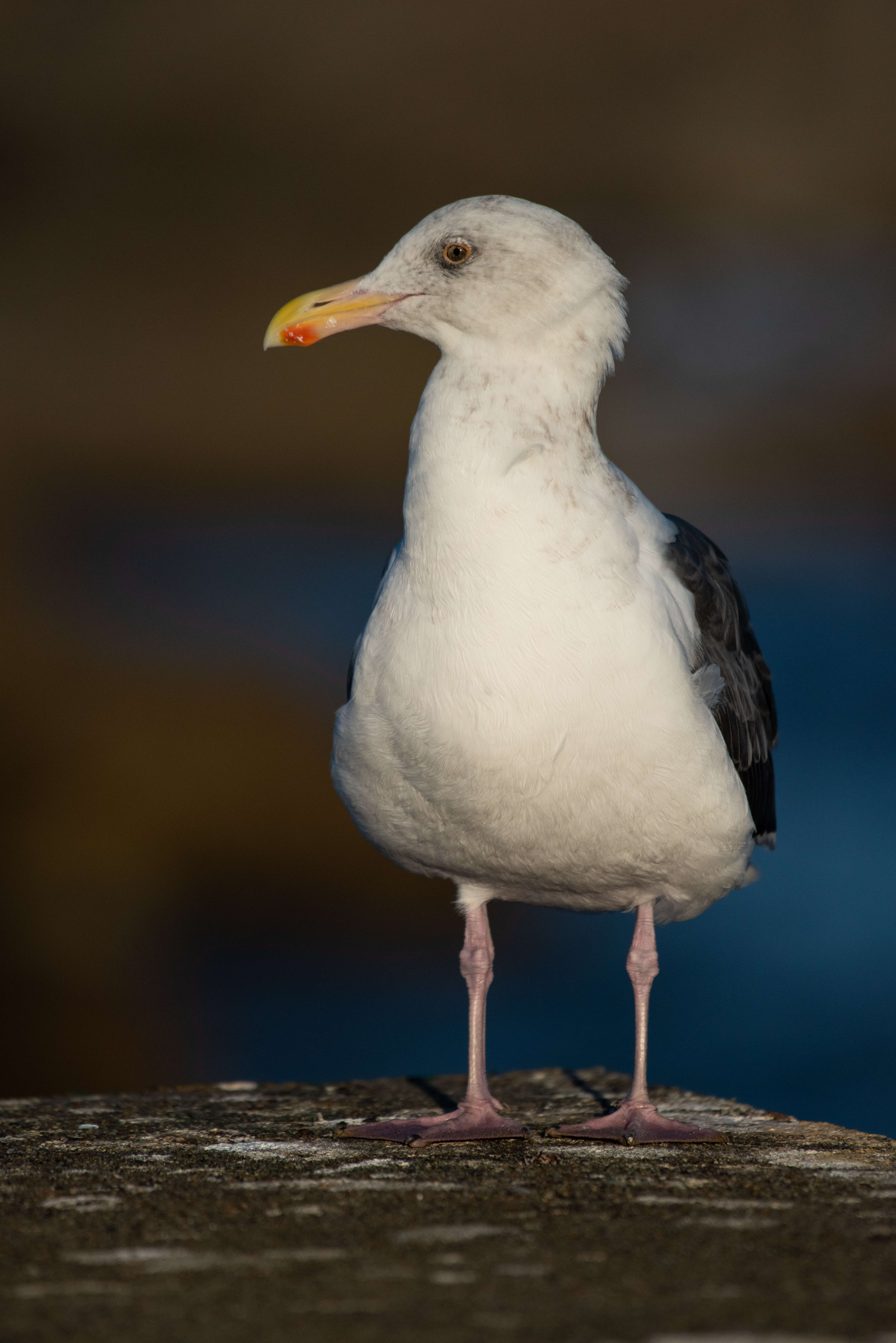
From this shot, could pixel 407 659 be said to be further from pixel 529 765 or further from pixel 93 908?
pixel 93 908

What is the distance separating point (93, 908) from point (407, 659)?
8.16m

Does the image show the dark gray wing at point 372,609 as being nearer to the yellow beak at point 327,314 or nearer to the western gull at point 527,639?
the western gull at point 527,639

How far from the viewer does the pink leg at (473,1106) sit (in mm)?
3926

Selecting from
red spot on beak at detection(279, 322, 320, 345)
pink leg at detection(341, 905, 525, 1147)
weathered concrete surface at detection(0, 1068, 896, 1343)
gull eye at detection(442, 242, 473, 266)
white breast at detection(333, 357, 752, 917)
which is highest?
gull eye at detection(442, 242, 473, 266)

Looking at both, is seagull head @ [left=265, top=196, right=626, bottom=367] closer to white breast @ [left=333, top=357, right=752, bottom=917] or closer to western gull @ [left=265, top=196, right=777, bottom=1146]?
western gull @ [left=265, top=196, right=777, bottom=1146]

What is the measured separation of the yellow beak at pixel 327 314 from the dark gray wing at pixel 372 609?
0.62 m

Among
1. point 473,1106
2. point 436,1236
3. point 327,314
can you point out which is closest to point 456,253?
point 327,314

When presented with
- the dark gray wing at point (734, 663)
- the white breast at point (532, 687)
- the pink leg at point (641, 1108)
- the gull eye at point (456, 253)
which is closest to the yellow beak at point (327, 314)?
the gull eye at point (456, 253)

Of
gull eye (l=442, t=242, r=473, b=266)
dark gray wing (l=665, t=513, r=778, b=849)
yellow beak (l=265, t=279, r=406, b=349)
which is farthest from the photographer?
dark gray wing (l=665, t=513, r=778, b=849)

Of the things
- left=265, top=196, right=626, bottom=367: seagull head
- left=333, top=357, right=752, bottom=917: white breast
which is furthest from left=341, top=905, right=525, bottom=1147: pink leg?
left=265, top=196, right=626, bottom=367: seagull head

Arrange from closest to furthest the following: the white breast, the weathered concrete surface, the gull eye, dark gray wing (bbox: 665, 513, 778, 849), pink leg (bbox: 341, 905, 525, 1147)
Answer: the weathered concrete surface, the white breast, pink leg (bbox: 341, 905, 525, 1147), the gull eye, dark gray wing (bbox: 665, 513, 778, 849)

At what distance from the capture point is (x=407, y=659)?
386 cm

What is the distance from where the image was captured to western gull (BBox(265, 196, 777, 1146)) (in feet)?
12.3

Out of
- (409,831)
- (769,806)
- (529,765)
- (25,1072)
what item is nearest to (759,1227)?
(529,765)
